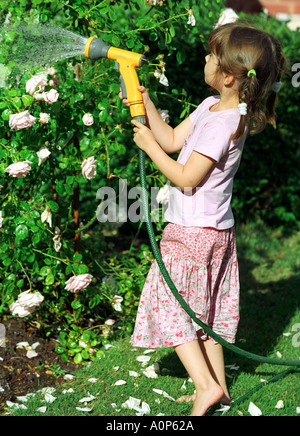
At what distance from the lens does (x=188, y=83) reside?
4.37m

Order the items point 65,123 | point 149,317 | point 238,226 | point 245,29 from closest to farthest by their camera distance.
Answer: point 245,29, point 149,317, point 65,123, point 238,226

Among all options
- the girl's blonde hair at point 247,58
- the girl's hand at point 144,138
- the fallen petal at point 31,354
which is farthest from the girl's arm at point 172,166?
the fallen petal at point 31,354

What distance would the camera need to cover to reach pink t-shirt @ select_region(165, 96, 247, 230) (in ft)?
6.97

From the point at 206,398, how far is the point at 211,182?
2.65 feet

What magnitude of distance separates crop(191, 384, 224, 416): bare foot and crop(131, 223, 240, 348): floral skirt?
198 mm

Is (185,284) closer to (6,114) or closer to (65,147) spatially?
(65,147)

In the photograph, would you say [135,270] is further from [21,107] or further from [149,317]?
[21,107]

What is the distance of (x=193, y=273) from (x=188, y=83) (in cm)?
242

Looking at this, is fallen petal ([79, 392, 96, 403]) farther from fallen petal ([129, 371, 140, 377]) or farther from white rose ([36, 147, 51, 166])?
white rose ([36, 147, 51, 166])

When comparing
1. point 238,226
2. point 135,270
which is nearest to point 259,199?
point 238,226

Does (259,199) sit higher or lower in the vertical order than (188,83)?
lower

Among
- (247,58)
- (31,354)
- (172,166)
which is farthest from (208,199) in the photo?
(31,354)

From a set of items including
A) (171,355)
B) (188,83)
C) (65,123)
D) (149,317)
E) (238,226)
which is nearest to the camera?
(149,317)

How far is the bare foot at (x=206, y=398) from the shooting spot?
219 centimetres
